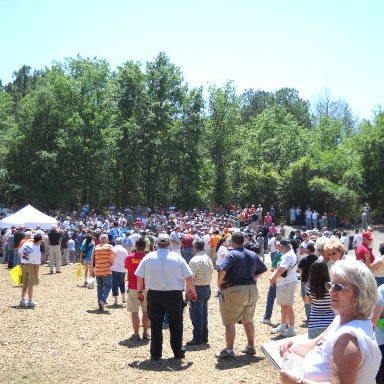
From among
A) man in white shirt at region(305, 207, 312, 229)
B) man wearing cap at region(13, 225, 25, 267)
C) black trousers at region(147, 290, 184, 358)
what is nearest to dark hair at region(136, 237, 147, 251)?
black trousers at region(147, 290, 184, 358)

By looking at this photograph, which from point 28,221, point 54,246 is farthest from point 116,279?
point 28,221

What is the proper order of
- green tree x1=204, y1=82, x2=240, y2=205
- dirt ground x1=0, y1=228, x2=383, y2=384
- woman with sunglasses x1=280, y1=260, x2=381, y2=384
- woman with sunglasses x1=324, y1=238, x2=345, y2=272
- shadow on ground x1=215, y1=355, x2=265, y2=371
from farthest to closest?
1. green tree x1=204, y1=82, x2=240, y2=205
2. shadow on ground x1=215, y1=355, x2=265, y2=371
3. dirt ground x1=0, y1=228, x2=383, y2=384
4. woman with sunglasses x1=324, y1=238, x2=345, y2=272
5. woman with sunglasses x1=280, y1=260, x2=381, y2=384

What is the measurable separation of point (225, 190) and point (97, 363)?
35559 millimetres

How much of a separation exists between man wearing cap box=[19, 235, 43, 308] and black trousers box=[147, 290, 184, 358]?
5.42m

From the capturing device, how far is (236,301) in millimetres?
7414

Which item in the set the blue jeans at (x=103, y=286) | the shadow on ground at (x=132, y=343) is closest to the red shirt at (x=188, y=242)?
the blue jeans at (x=103, y=286)

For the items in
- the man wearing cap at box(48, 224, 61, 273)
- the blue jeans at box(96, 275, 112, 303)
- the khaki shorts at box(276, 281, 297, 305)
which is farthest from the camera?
the man wearing cap at box(48, 224, 61, 273)

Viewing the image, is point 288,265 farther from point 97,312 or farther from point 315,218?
point 315,218

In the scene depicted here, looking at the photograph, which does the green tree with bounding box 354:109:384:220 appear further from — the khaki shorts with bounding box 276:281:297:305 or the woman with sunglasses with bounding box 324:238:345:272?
the woman with sunglasses with bounding box 324:238:345:272

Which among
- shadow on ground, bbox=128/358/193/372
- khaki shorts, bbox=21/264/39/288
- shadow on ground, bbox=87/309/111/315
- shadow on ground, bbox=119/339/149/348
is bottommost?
shadow on ground, bbox=128/358/193/372

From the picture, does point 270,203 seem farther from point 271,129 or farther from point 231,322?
point 231,322

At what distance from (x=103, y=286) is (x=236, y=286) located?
5280mm

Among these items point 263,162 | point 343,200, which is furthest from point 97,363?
point 263,162

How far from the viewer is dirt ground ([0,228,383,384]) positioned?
703 cm
